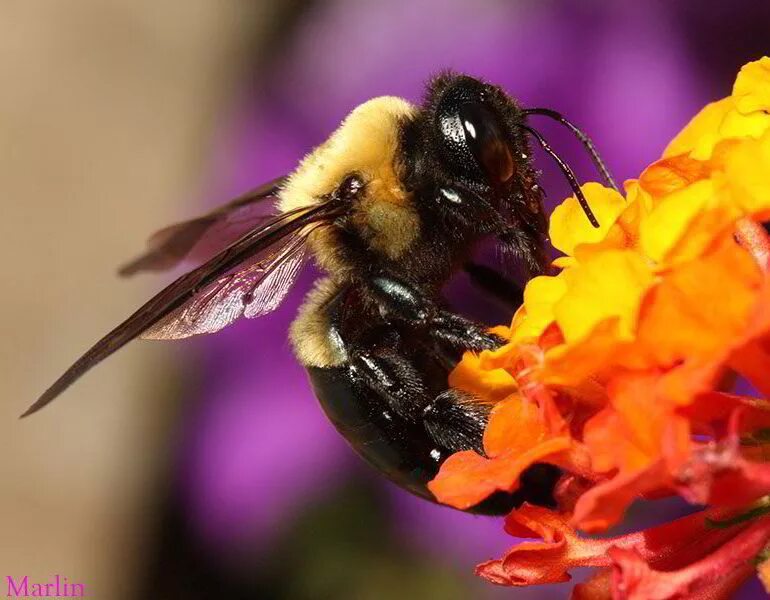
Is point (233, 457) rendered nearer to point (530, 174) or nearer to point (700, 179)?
point (530, 174)

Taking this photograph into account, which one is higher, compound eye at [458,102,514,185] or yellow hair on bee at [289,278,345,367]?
compound eye at [458,102,514,185]

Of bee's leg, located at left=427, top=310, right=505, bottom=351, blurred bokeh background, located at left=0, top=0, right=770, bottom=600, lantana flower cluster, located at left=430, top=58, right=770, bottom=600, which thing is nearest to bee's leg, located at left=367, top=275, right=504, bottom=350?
bee's leg, located at left=427, top=310, right=505, bottom=351

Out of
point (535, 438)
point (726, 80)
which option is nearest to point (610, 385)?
point (535, 438)

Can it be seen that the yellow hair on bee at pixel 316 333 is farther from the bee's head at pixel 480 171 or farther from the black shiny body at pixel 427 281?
the bee's head at pixel 480 171

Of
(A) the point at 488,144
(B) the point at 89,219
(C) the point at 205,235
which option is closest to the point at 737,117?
(A) the point at 488,144

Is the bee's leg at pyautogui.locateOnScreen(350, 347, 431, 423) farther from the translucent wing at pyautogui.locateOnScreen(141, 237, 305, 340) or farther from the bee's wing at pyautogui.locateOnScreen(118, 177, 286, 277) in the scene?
the bee's wing at pyautogui.locateOnScreen(118, 177, 286, 277)

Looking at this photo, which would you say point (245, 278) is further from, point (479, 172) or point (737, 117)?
point (737, 117)
